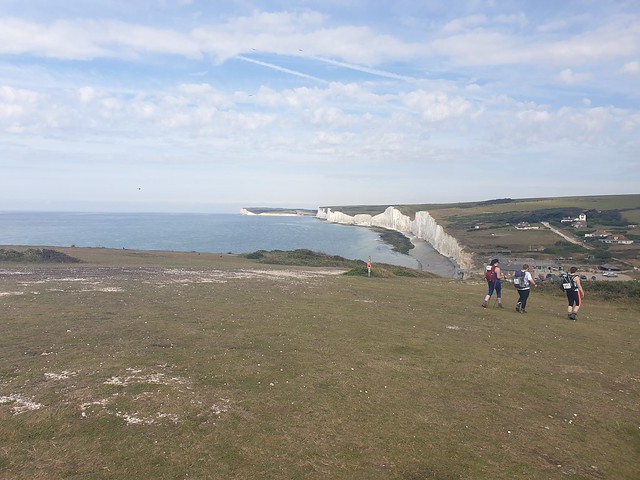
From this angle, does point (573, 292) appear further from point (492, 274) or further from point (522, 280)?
point (492, 274)

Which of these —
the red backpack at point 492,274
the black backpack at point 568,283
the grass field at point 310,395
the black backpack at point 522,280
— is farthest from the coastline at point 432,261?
the grass field at point 310,395

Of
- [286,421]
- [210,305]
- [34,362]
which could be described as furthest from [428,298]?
[34,362]

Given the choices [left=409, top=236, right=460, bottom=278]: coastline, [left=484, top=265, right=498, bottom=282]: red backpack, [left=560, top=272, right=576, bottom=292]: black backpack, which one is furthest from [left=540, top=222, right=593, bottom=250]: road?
[left=560, top=272, right=576, bottom=292]: black backpack

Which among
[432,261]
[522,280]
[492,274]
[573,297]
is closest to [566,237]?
[432,261]

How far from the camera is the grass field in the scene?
6.39 m

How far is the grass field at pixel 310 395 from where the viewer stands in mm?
6391

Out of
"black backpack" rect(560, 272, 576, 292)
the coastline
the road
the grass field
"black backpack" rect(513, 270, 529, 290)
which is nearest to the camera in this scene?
the grass field

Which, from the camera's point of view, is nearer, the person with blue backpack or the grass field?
the grass field

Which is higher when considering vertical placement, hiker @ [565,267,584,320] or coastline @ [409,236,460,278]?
hiker @ [565,267,584,320]

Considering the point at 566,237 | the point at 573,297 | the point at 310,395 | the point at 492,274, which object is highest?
the point at 492,274

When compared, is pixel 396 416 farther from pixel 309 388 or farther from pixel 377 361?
pixel 377 361

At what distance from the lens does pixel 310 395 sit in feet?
28.5

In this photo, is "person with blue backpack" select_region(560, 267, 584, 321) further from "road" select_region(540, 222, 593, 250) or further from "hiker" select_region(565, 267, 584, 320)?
"road" select_region(540, 222, 593, 250)

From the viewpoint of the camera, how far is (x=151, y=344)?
472 inches
